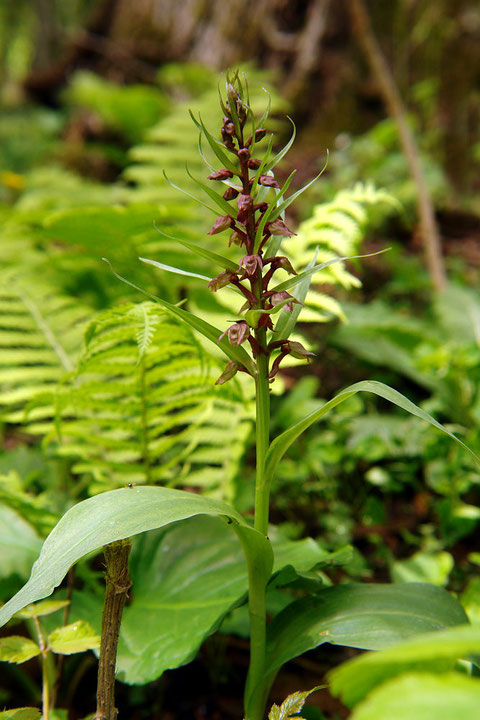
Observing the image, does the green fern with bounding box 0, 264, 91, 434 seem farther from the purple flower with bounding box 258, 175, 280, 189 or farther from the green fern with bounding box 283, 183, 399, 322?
the purple flower with bounding box 258, 175, 280, 189

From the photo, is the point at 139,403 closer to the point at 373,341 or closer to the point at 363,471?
the point at 363,471

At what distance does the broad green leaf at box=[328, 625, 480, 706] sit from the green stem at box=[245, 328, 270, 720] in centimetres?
36

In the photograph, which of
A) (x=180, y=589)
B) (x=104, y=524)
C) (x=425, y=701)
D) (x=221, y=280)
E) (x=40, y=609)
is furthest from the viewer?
(x=180, y=589)

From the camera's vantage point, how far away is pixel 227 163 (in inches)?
33.5

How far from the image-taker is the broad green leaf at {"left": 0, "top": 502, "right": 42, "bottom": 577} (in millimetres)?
1084

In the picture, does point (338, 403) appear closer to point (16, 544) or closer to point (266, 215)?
point (266, 215)

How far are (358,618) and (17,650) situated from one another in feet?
1.90

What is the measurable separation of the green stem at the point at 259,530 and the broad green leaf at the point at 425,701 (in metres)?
0.50

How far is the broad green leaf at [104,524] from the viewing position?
71 centimetres

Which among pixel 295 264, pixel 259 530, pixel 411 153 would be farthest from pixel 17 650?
pixel 411 153

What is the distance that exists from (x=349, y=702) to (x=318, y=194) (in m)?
3.73

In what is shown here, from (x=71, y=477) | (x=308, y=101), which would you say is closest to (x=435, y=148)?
(x=308, y=101)

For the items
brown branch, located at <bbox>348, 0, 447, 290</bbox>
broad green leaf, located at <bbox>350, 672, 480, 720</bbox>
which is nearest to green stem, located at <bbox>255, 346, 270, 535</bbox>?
broad green leaf, located at <bbox>350, 672, 480, 720</bbox>

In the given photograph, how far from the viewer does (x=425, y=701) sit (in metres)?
0.39
